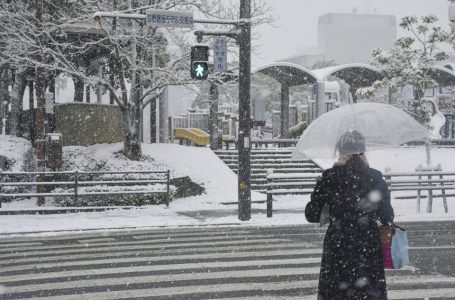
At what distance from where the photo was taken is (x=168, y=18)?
14.6 m

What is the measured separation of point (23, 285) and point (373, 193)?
5230mm

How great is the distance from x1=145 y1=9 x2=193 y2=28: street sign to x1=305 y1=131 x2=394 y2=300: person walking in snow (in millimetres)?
10852

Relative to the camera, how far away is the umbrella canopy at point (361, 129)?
4992 mm

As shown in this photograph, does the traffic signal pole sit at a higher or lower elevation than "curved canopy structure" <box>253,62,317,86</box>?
lower

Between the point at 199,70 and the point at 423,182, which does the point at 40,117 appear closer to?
the point at 199,70

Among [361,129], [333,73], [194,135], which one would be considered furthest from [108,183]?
[333,73]

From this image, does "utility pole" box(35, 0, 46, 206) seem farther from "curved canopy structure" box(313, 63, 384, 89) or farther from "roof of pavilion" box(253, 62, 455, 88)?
"curved canopy structure" box(313, 63, 384, 89)

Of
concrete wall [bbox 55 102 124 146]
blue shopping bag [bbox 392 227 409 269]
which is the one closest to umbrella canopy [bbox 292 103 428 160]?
blue shopping bag [bbox 392 227 409 269]

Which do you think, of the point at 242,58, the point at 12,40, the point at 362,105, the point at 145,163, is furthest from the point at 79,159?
the point at 362,105

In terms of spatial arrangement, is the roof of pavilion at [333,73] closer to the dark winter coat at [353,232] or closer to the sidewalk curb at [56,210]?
the sidewalk curb at [56,210]

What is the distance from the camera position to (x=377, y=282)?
4.27m

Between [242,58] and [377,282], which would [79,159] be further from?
[377,282]

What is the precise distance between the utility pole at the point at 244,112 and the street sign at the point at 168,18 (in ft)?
4.60

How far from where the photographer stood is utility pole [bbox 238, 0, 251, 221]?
585 inches
